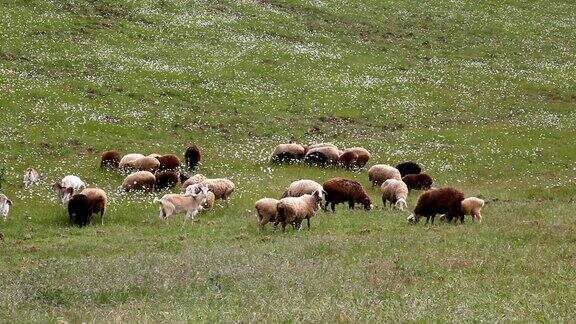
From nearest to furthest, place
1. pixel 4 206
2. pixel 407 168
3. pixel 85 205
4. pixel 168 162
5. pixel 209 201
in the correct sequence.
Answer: pixel 85 205 → pixel 4 206 → pixel 209 201 → pixel 168 162 → pixel 407 168

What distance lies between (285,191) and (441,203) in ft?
19.5

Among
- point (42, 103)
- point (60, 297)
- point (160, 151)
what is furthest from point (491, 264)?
point (42, 103)

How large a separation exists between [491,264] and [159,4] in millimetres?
47426

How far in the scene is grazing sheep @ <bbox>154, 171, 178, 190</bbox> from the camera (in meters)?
24.9

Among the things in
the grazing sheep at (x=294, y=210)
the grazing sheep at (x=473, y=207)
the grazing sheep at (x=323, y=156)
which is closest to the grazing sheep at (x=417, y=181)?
the grazing sheep at (x=323, y=156)

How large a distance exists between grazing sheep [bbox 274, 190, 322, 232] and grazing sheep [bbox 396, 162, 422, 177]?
10143mm

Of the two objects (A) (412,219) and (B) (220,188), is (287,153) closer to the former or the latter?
(B) (220,188)

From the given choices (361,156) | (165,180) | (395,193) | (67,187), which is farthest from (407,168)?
(67,187)

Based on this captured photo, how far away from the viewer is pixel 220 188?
2322cm

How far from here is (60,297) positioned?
1125cm

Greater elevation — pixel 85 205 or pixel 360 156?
pixel 85 205

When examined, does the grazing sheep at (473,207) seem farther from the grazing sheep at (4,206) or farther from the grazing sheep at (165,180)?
the grazing sheep at (4,206)

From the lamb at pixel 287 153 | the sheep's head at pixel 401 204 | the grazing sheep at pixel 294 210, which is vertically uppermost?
the grazing sheep at pixel 294 210

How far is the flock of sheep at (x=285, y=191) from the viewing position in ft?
65.5
